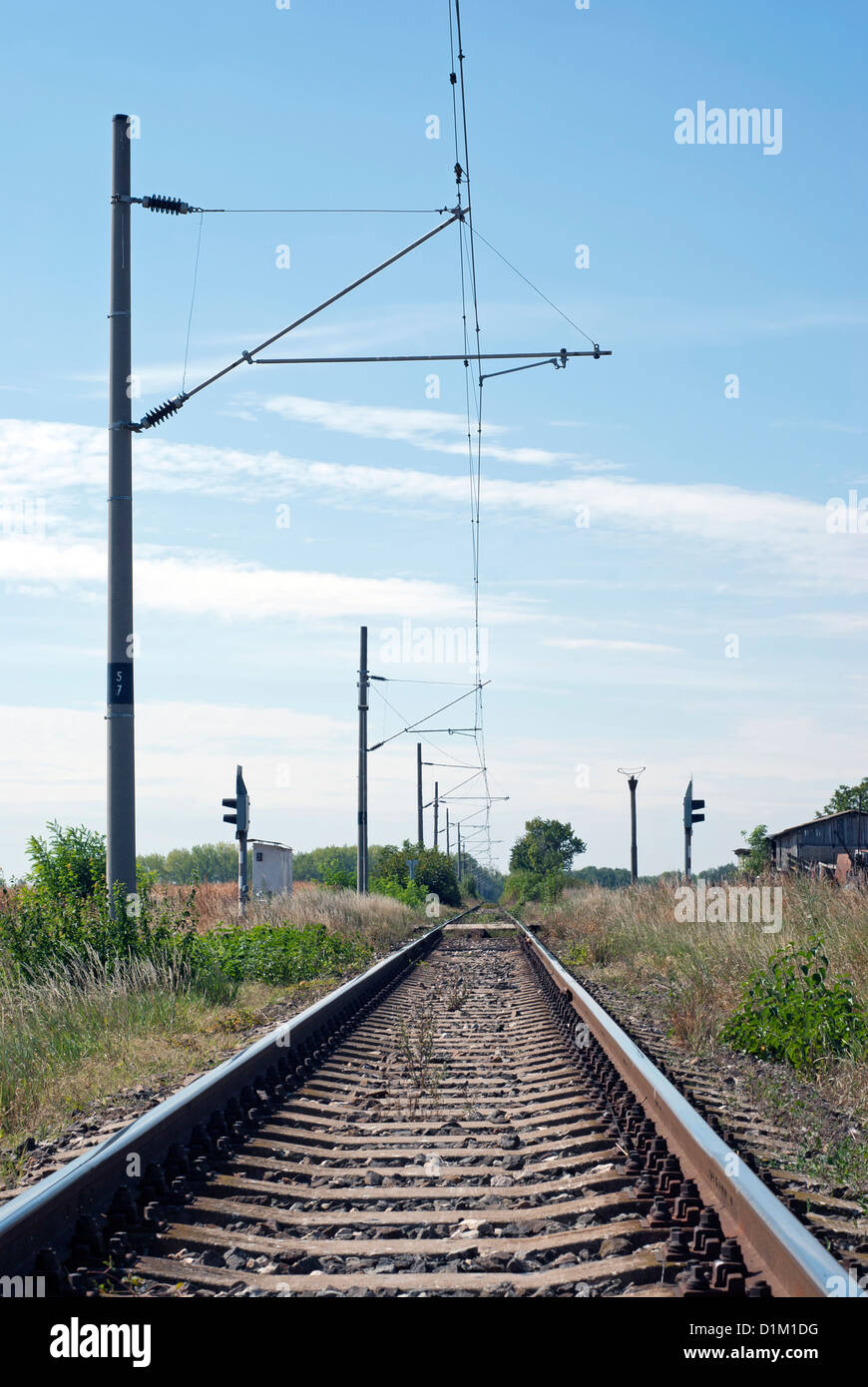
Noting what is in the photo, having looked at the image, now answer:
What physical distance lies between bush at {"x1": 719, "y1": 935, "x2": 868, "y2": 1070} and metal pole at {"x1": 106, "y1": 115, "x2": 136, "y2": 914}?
571cm

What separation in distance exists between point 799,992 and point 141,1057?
4413mm

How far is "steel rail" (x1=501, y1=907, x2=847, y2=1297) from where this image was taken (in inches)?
140

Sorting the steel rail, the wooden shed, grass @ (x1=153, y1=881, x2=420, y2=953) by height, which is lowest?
grass @ (x1=153, y1=881, x2=420, y2=953)

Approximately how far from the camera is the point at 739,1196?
4.32 metres

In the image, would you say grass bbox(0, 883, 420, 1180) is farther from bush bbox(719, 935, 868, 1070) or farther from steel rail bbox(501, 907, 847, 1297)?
bush bbox(719, 935, 868, 1070)

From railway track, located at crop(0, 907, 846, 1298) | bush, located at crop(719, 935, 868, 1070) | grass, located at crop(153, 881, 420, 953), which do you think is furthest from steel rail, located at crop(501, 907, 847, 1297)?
grass, located at crop(153, 881, 420, 953)

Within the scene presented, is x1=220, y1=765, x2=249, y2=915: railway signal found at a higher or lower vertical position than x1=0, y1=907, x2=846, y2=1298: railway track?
higher

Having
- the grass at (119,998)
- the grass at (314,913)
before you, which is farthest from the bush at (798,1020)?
the grass at (314,913)

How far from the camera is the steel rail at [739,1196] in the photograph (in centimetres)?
356

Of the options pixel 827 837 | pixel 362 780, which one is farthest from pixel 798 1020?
pixel 827 837

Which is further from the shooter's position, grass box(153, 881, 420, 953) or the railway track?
grass box(153, 881, 420, 953)

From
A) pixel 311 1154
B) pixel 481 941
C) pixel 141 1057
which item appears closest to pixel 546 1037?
pixel 141 1057
